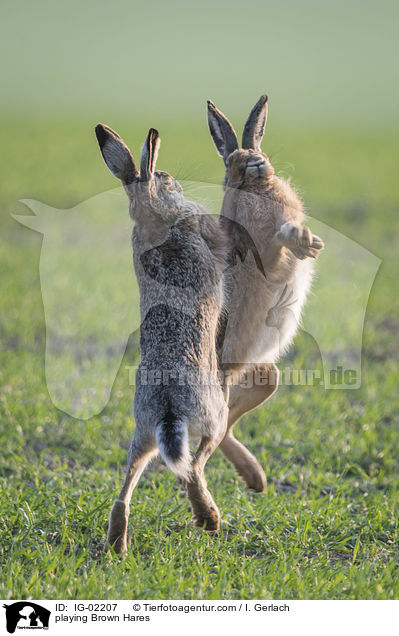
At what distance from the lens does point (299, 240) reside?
3.32m

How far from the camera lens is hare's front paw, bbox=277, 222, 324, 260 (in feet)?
10.9

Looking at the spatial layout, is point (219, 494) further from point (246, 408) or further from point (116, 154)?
point (116, 154)

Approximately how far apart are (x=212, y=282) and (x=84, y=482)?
174 cm

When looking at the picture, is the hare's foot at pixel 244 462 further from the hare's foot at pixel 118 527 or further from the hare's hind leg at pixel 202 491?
the hare's foot at pixel 118 527

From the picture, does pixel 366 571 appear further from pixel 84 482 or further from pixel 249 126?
pixel 249 126

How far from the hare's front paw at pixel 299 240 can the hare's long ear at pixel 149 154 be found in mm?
647

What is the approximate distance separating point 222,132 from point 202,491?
1.78m

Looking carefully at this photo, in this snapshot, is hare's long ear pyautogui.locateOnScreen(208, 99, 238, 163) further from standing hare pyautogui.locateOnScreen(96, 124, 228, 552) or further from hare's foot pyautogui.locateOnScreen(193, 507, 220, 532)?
hare's foot pyautogui.locateOnScreen(193, 507, 220, 532)

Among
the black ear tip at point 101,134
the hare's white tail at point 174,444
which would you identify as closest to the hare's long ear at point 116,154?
the black ear tip at point 101,134

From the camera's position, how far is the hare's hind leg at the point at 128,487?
3.31 metres

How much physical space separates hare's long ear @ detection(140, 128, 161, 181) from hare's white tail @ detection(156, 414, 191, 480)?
1025 millimetres

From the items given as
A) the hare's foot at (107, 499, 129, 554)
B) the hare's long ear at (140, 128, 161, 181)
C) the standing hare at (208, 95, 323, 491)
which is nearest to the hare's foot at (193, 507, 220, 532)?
the hare's foot at (107, 499, 129, 554)

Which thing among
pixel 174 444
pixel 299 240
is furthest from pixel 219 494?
pixel 299 240
